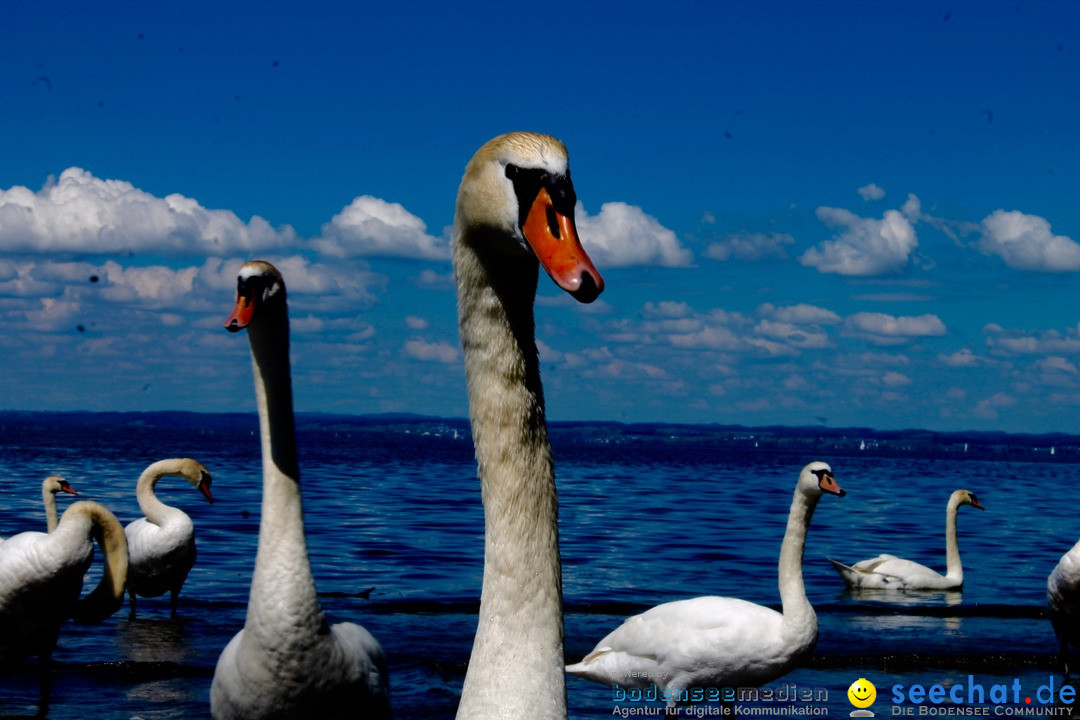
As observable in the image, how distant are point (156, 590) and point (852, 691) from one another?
307 inches

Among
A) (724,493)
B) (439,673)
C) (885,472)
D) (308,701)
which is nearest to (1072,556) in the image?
(439,673)

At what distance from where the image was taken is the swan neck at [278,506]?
17.1ft

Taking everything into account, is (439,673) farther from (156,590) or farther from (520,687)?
(520,687)

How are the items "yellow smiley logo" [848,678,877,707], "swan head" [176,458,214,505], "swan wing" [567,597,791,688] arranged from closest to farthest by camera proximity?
1. "swan wing" [567,597,791,688]
2. "yellow smiley logo" [848,678,877,707]
3. "swan head" [176,458,214,505]

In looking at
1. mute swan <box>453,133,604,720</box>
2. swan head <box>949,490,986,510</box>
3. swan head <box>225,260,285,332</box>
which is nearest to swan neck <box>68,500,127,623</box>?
swan head <box>225,260,285,332</box>

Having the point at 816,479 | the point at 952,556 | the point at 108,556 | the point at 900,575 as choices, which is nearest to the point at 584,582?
the point at 900,575

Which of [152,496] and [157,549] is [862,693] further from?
[152,496]

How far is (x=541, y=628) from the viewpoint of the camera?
8.95ft

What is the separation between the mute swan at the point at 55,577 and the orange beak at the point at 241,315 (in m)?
3.49

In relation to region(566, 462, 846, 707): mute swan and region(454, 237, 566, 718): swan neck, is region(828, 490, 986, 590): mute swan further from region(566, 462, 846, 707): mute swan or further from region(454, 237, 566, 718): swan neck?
region(454, 237, 566, 718): swan neck

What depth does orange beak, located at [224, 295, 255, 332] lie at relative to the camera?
18.0 ft

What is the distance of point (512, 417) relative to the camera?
2.86 meters

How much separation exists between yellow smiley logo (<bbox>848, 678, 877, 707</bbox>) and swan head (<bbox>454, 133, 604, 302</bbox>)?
8118 millimetres

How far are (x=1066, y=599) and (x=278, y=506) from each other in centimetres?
691
